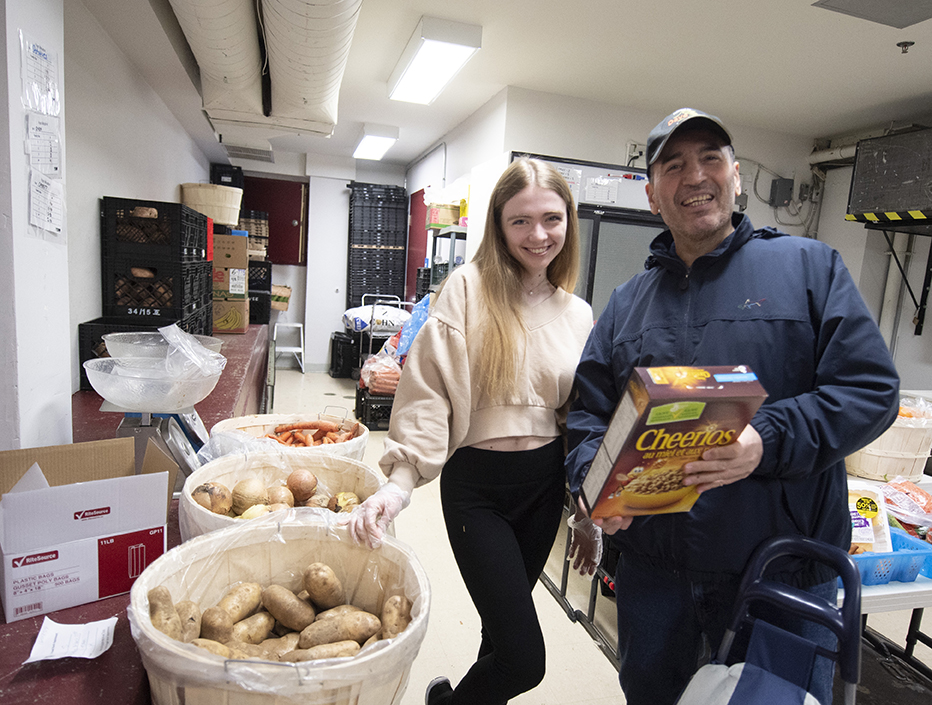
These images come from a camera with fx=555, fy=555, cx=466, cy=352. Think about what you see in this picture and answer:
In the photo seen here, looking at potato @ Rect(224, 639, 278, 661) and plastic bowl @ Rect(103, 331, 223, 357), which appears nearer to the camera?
potato @ Rect(224, 639, 278, 661)

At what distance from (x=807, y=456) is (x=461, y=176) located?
515 cm

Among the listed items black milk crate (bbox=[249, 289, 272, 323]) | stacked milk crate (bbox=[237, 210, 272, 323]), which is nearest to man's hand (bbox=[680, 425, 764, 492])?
stacked milk crate (bbox=[237, 210, 272, 323])

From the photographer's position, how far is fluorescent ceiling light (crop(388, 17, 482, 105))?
3393 mm

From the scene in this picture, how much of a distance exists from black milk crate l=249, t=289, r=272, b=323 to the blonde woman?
4.86 metres

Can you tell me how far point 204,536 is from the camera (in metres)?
1.06

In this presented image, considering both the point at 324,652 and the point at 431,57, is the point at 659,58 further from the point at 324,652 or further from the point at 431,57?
the point at 324,652

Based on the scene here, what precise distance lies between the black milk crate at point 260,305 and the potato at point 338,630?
5.28m

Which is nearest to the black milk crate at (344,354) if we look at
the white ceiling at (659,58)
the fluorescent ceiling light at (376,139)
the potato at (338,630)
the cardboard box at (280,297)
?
the cardboard box at (280,297)

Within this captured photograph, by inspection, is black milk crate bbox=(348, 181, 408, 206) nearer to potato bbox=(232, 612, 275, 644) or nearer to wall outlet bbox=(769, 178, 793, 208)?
wall outlet bbox=(769, 178, 793, 208)

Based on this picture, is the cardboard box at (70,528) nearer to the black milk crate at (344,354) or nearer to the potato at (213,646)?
the potato at (213,646)

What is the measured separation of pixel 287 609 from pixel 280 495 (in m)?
0.41

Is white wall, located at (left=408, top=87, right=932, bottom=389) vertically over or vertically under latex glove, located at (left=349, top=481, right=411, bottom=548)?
over

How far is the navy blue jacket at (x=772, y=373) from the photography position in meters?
0.97

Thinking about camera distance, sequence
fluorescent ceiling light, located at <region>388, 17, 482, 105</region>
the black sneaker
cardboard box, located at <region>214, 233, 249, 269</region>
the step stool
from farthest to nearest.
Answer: the step stool < cardboard box, located at <region>214, 233, 249, 269</region> < fluorescent ceiling light, located at <region>388, 17, 482, 105</region> < the black sneaker
